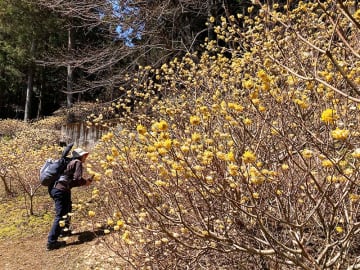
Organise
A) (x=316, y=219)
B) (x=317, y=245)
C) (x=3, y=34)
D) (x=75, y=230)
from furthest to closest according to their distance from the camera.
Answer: (x=3, y=34)
(x=75, y=230)
(x=317, y=245)
(x=316, y=219)

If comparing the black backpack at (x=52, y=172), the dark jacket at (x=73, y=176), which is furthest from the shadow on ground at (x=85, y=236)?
the black backpack at (x=52, y=172)

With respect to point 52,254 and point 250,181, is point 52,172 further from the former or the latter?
point 250,181

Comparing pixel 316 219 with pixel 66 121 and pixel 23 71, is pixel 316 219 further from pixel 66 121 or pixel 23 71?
pixel 23 71

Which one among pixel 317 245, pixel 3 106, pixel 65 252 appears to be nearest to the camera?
pixel 317 245

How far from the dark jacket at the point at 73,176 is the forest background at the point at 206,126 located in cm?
30

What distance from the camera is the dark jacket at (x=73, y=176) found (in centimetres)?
495

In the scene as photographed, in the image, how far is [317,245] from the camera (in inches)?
127

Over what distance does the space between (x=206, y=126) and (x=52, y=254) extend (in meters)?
3.29

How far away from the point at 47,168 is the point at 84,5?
4.94 m

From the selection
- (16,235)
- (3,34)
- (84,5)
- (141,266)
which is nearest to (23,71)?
(3,34)

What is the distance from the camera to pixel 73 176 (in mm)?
5027

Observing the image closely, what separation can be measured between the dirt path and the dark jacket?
84 centimetres

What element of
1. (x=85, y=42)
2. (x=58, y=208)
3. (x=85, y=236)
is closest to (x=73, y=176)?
(x=58, y=208)

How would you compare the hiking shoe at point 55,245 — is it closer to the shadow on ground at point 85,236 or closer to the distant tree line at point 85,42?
the shadow on ground at point 85,236
